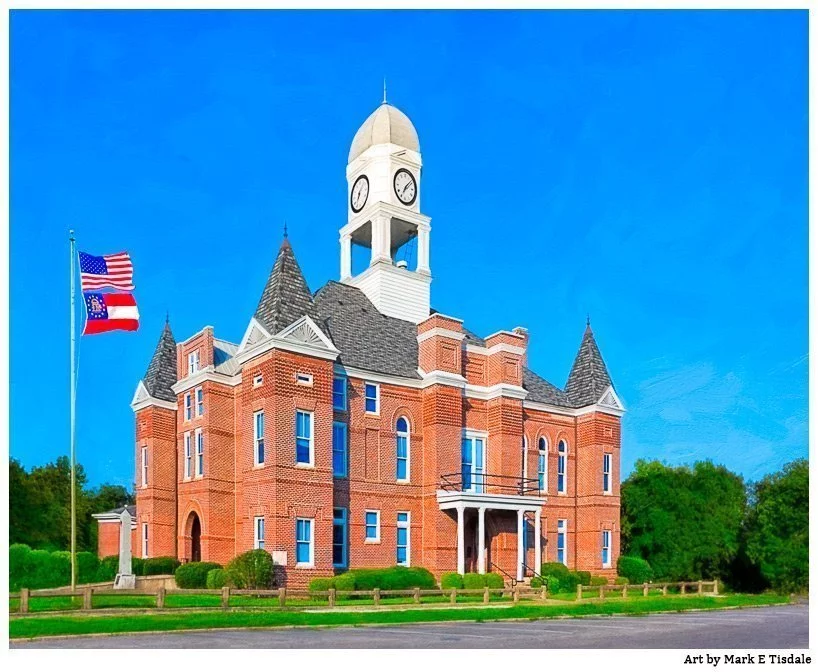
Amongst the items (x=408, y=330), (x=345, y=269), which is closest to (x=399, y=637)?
(x=408, y=330)

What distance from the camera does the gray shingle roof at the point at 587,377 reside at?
45.1m

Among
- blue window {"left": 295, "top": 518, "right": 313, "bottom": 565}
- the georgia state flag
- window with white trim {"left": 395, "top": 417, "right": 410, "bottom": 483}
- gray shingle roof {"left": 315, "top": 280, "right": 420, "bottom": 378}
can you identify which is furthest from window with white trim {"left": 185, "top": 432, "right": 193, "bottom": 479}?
the georgia state flag

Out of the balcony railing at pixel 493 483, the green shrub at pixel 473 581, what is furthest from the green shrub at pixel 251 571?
the balcony railing at pixel 493 483

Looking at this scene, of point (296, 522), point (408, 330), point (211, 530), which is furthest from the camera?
point (408, 330)

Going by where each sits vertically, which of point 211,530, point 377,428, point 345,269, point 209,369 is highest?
point 345,269

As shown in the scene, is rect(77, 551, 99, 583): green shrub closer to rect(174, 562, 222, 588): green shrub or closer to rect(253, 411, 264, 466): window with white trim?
rect(174, 562, 222, 588): green shrub

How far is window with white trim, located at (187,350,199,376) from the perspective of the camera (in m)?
39.1

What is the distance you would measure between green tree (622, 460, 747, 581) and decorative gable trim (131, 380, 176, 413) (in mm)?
25001

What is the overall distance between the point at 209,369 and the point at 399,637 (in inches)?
773

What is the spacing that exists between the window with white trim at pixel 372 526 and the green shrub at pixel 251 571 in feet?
18.8

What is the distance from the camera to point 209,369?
37.7 metres

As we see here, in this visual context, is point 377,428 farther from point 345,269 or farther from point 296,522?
point 345,269

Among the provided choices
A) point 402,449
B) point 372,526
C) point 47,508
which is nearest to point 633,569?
point 402,449

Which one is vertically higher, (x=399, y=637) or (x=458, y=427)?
(x=458, y=427)
